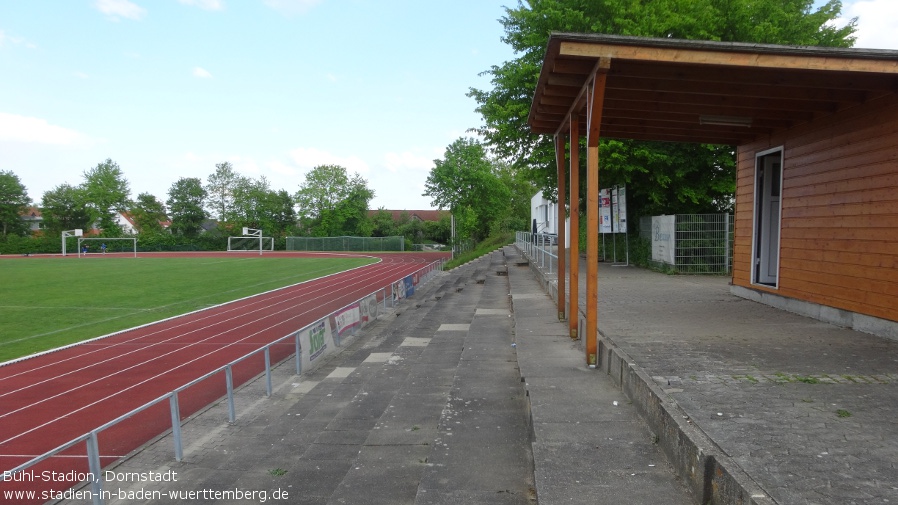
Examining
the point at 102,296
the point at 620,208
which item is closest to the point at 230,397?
the point at 620,208

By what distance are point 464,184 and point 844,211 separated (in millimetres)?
43785

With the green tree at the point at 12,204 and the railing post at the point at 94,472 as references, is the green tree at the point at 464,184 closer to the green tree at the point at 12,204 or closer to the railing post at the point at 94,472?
the railing post at the point at 94,472

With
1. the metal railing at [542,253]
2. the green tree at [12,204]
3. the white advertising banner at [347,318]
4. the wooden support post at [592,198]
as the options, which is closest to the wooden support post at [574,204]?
the wooden support post at [592,198]

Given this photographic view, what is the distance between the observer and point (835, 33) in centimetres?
2059

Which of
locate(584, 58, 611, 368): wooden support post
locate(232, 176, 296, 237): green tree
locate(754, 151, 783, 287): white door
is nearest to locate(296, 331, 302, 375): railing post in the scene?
locate(584, 58, 611, 368): wooden support post

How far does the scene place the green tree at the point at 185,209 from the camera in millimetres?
82750

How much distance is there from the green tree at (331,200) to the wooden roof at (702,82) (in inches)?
3003

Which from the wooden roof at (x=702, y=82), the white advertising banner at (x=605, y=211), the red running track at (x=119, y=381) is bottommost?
the red running track at (x=119, y=381)

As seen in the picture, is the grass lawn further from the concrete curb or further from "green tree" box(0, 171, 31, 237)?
"green tree" box(0, 171, 31, 237)

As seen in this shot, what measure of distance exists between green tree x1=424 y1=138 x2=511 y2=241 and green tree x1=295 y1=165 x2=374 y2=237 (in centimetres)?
3403

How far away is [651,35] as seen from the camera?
18.2 m

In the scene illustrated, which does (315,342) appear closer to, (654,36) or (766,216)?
(766,216)

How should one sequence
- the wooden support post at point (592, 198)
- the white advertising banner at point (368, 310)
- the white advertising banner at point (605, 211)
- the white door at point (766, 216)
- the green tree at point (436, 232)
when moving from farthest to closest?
1. the green tree at point (436, 232)
2. the white advertising banner at point (605, 211)
3. the white advertising banner at point (368, 310)
4. the white door at point (766, 216)
5. the wooden support post at point (592, 198)

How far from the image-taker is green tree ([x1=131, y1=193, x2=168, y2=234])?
87.9m
